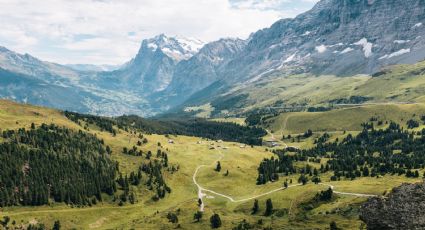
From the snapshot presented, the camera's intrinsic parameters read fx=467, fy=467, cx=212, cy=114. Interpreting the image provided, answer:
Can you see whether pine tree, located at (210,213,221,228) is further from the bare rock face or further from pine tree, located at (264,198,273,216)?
the bare rock face

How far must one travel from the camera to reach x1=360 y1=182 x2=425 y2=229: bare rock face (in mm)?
56062

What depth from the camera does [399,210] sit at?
57.8 metres

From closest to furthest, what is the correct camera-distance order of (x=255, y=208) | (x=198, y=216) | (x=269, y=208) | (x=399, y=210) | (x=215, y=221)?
(x=399, y=210), (x=215, y=221), (x=269, y=208), (x=198, y=216), (x=255, y=208)

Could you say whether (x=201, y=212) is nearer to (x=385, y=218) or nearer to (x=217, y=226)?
(x=217, y=226)

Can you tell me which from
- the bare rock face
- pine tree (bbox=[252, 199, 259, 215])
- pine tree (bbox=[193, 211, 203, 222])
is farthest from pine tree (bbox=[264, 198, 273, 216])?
the bare rock face

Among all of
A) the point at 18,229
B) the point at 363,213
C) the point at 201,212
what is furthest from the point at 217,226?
the point at 363,213

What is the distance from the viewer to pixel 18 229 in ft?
A: 630

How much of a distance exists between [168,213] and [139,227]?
15051 millimetres

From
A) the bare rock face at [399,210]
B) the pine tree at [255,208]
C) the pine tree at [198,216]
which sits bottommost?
the pine tree at [198,216]

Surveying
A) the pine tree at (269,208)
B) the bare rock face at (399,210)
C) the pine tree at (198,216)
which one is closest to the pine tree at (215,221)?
the pine tree at (198,216)

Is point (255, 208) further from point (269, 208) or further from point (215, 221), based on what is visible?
point (215, 221)

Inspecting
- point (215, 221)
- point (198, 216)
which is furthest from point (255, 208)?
point (215, 221)

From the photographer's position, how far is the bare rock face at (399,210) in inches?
2207

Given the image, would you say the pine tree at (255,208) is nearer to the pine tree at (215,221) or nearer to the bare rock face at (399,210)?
the pine tree at (215,221)
